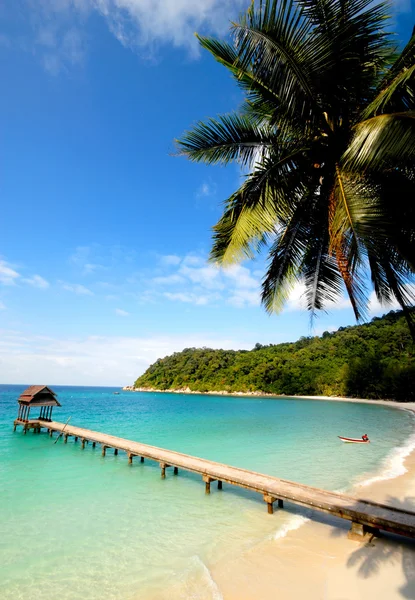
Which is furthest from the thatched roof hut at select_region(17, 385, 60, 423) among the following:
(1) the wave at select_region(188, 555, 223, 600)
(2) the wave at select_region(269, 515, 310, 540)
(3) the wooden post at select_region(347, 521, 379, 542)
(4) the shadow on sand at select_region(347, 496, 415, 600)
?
(4) the shadow on sand at select_region(347, 496, 415, 600)

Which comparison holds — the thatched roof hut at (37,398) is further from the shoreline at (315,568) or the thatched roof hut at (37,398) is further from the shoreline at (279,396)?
the shoreline at (279,396)

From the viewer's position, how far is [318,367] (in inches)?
2832

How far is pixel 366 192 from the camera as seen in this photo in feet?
11.4

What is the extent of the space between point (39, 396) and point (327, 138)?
24776mm

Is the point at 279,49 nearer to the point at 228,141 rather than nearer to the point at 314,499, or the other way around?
the point at 228,141

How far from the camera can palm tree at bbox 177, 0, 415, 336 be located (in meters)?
3.14

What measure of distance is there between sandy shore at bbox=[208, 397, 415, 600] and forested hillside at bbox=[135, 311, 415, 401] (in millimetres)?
32808

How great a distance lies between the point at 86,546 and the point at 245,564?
3399 millimetres

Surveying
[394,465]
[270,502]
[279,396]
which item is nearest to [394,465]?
[394,465]

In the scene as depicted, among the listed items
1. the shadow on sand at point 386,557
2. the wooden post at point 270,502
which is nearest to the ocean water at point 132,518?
the wooden post at point 270,502

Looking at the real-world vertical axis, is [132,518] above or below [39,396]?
below

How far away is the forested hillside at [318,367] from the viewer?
55.3 meters

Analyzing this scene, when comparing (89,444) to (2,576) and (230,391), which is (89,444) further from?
(230,391)

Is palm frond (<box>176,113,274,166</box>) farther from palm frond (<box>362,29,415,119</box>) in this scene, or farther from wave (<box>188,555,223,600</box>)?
wave (<box>188,555,223,600</box>)
